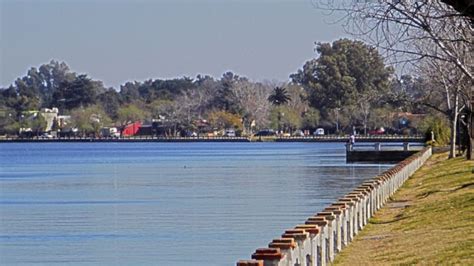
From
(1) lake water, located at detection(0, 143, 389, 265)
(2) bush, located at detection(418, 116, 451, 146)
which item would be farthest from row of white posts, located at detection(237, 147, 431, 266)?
(2) bush, located at detection(418, 116, 451, 146)

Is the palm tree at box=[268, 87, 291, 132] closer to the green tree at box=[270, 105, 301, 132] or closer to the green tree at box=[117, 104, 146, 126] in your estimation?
the green tree at box=[270, 105, 301, 132]

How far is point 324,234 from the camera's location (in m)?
17.2

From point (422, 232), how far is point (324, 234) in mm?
5604

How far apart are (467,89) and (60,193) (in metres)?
22.7

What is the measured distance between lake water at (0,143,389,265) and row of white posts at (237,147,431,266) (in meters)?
3.29

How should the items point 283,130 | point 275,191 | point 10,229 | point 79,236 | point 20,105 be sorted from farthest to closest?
point 20,105, point 283,130, point 275,191, point 10,229, point 79,236

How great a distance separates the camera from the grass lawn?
18609 millimetres

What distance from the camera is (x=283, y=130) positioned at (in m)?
184

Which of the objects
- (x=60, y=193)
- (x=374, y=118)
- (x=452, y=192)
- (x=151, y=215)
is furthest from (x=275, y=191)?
(x=374, y=118)

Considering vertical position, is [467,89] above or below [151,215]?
above

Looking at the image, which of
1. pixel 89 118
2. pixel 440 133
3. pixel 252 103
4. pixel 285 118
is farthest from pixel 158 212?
pixel 89 118

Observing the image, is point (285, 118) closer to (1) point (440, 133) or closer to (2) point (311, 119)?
(2) point (311, 119)

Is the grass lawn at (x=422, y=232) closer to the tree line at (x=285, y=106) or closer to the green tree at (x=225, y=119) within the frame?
the tree line at (x=285, y=106)

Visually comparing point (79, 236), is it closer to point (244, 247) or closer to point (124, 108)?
point (244, 247)
